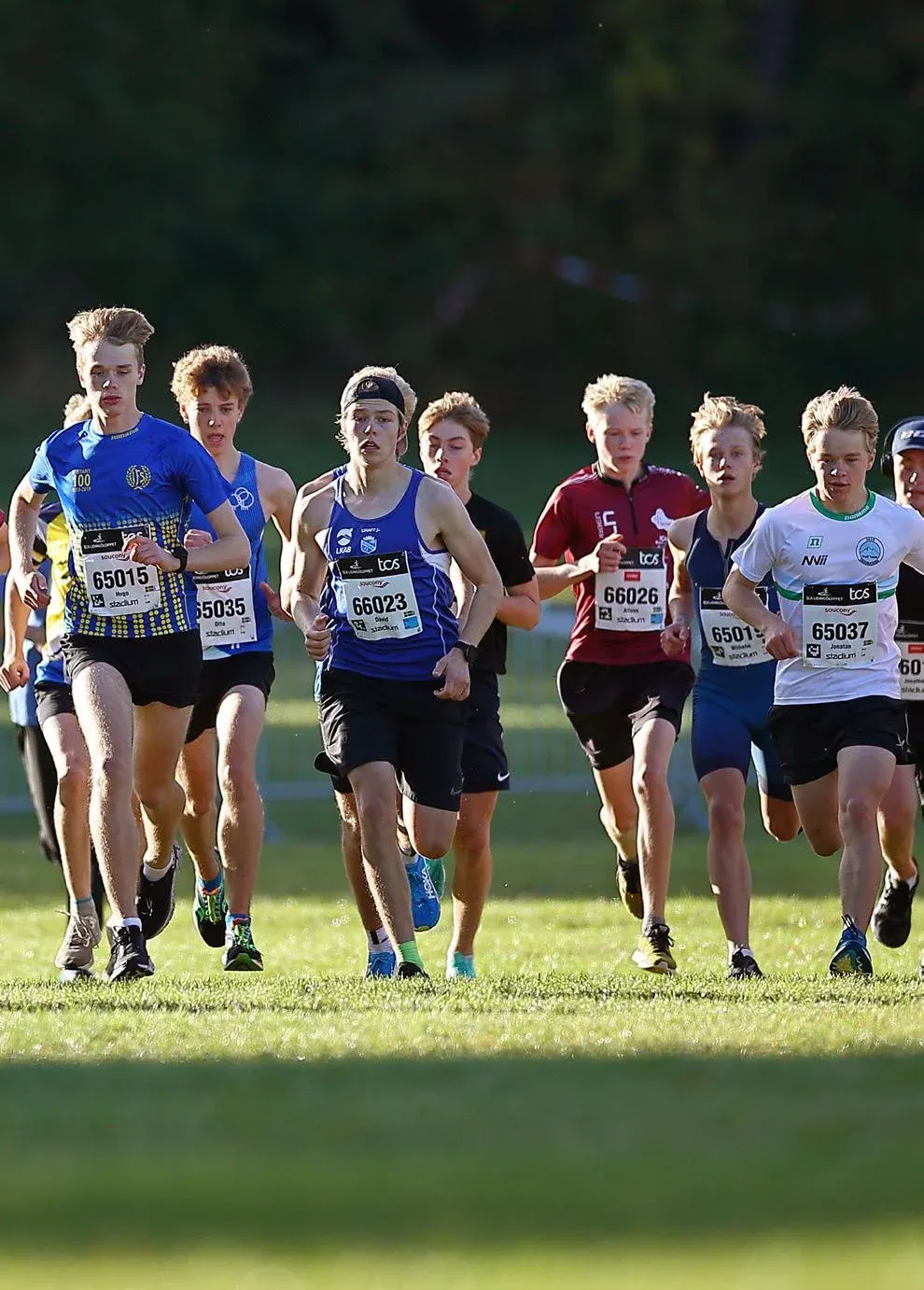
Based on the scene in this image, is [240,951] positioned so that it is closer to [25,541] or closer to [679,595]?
[25,541]

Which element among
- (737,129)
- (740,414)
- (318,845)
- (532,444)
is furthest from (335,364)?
(740,414)

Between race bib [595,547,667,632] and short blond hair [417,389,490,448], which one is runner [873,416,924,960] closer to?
race bib [595,547,667,632]

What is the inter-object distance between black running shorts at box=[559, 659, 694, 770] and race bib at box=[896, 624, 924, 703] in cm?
86

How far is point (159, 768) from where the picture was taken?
873cm

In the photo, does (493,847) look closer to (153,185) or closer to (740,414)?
(740,414)

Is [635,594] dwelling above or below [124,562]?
below

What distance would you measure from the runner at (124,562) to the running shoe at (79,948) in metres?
0.39

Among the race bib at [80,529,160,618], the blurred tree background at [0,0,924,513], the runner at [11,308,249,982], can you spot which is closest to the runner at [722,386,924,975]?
the runner at [11,308,249,982]

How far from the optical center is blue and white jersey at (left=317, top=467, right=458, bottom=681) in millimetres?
8477

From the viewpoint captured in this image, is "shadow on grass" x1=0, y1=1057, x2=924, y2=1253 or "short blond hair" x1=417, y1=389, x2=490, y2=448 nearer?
"shadow on grass" x1=0, y1=1057, x2=924, y2=1253

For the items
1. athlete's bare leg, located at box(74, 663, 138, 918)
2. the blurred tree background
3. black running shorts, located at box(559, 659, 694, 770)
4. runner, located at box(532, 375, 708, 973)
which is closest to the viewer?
athlete's bare leg, located at box(74, 663, 138, 918)

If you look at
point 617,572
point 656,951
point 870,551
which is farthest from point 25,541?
point 870,551

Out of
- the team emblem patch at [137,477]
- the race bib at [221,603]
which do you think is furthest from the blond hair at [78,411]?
the race bib at [221,603]

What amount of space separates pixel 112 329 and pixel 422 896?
7.67ft
